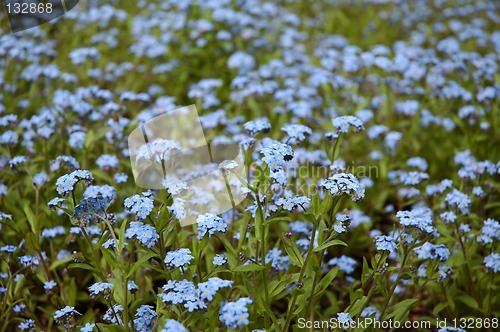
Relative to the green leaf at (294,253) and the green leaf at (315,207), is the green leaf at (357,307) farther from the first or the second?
the green leaf at (315,207)

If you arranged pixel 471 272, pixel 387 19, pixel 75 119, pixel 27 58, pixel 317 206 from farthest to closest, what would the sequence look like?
1. pixel 387 19
2. pixel 27 58
3. pixel 75 119
4. pixel 471 272
5. pixel 317 206

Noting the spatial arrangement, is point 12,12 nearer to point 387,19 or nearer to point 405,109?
point 405,109

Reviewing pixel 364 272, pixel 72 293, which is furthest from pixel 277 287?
pixel 72 293

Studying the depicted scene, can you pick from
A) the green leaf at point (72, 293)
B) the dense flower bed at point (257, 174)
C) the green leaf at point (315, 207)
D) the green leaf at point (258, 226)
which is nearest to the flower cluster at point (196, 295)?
the dense flower bed at point (257, 174)

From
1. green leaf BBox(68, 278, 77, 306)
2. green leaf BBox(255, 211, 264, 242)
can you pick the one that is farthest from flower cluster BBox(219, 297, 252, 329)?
green leaf BBox(68, 278, 77, 306)

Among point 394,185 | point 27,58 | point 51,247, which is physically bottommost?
point 394,185

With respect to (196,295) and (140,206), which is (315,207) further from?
(140,206)

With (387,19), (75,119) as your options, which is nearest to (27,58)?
(75,119)

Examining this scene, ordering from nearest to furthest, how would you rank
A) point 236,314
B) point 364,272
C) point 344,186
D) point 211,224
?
point 236,314 → point 211,224 → point 344,186 → point 364,272

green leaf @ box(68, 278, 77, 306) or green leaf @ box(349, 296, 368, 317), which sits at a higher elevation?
green leaf @ box(349, 296, 368, 317)

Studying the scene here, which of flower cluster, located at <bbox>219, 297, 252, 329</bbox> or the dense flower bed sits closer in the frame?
flower cluster, located at <bbox>219, 297, 252, 329</bbox>

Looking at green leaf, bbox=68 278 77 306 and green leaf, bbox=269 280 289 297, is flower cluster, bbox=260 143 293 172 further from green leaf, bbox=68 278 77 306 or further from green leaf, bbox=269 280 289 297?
green leaf, bbox=68 278 77 306
